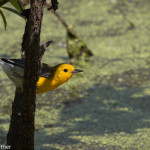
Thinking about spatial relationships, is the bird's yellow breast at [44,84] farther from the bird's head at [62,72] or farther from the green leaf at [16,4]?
the green leaf at [16,4]

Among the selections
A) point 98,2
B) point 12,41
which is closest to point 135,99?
point 12,41

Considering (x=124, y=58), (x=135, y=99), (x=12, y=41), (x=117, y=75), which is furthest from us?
(x=12, y=41)

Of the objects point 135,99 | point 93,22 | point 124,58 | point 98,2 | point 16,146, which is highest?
point 98,2

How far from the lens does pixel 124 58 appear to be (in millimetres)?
5309

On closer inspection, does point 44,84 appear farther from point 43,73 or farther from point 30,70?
point 30,70

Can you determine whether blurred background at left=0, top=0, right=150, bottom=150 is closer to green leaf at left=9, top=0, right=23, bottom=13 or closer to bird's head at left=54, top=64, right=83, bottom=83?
bird's head at left=54, top=64, right=83, bottom=83

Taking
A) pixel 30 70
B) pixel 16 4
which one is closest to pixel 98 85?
pixel 16 4

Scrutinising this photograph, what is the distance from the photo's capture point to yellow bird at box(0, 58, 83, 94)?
2.37 metres

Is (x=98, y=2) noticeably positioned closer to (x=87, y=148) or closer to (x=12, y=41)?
(x=12, y=41)

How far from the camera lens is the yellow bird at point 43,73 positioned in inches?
93.4

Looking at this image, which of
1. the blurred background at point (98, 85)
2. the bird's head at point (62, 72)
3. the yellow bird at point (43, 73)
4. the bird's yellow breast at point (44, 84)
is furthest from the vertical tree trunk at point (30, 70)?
the blurred background at point (98, 85)

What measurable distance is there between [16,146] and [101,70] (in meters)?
2.59

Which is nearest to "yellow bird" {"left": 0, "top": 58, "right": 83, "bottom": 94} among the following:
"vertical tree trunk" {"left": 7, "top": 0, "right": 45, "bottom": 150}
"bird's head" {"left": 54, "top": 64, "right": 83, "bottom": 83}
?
"bird's head" {"left": 54, "top": 64, "right": 83, "bottom": 83}

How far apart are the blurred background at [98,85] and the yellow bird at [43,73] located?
62 cm
